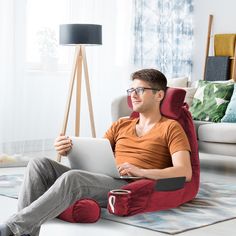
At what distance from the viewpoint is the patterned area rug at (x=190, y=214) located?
3358 mm

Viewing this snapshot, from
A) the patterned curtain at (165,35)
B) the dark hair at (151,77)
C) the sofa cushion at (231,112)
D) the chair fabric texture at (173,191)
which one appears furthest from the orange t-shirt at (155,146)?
the patterned curtain at (165,35)

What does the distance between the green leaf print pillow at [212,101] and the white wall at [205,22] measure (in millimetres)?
2359

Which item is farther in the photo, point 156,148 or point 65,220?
point 156,148

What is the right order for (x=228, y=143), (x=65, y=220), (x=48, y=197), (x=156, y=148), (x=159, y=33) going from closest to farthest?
(x=48, y=197)
(x=65, y=220)
(x=156, y=148)
(x=228, y=143)
(x=159, y=33)

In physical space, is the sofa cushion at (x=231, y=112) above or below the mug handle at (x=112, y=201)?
above

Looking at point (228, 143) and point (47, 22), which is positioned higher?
point (47, 22)

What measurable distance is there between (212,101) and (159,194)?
8.54ft

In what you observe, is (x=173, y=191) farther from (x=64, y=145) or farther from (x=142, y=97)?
(x=64, y=145)

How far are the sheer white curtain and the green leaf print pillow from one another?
1719 mm

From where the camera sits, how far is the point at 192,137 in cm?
400

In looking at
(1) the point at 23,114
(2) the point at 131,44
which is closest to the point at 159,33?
(2) the point at 131,44

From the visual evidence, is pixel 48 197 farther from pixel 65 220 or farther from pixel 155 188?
pixel 155 188

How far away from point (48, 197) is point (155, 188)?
2.17 ft

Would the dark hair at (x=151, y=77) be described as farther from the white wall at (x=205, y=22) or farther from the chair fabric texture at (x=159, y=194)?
the white wall at (x=205, y=22)
